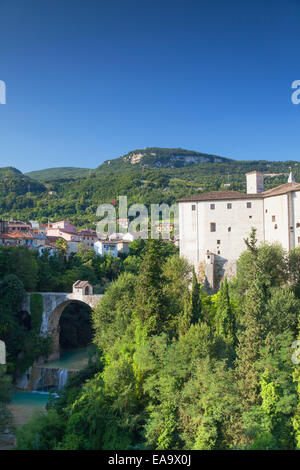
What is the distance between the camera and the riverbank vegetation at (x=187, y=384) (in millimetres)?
16625

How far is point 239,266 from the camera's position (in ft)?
97.0

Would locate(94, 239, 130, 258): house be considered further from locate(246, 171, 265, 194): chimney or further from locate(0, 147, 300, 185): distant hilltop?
locate(0, 147, 300, 185): distant hilltop

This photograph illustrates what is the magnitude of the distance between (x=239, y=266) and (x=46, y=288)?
18.6 m

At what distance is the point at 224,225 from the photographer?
34.3 metres

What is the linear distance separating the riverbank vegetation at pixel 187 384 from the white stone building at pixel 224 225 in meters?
9.09

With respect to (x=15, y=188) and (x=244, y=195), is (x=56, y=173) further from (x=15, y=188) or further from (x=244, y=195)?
(x=244, y=195)

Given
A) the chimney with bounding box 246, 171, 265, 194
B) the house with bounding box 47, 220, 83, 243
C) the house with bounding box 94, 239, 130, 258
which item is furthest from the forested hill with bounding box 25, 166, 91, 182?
the chimney with bounding box 246, 171, 265, 194

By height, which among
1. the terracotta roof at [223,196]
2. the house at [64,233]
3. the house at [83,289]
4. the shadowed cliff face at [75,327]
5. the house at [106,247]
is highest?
the terracotta roof at [223,196]

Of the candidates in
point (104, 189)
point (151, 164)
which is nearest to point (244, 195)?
point (104, 189)

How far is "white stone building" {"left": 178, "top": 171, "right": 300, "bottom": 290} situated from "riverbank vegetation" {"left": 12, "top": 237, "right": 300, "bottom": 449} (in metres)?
9.09

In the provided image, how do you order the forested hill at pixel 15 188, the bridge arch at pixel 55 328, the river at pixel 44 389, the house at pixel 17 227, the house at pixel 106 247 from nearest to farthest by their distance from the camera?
the river at pixel 44 389
the bridge arch at pixel 55 328
the house at pixel 17 227
the house at pixel 106 247
the forested hill at pixel 15 188

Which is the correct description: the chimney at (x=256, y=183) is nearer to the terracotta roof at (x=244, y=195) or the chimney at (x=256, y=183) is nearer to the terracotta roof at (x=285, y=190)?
the terracotta roof at (x=244, y=195)

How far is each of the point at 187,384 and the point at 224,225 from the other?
59.8 ft

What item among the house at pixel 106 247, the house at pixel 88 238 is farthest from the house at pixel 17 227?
the house at pixel 106 247
